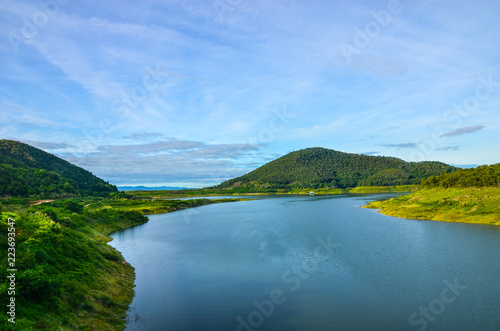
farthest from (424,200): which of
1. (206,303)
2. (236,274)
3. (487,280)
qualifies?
(206,303)

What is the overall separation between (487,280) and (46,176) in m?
153

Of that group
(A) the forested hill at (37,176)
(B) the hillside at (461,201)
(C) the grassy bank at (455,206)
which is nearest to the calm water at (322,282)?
(C) the grassy bank at (455,206)

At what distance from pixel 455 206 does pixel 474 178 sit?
14.7 meters

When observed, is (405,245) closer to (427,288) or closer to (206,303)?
(427,288)

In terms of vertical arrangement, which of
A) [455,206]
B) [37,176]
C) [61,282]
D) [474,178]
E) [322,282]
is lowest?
[322,282]

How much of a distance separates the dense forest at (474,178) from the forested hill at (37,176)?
144 m

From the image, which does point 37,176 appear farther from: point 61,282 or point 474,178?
point 474,178

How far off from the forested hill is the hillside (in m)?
127

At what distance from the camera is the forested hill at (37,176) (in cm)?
10106

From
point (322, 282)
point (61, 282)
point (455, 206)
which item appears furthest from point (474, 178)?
A: point (61, 282)

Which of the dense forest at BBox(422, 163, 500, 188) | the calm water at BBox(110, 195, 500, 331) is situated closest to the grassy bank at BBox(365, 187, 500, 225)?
the dense forest at BBox(422, 163, 500, 188)

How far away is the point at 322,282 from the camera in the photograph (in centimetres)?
3297

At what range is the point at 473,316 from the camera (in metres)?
23.7

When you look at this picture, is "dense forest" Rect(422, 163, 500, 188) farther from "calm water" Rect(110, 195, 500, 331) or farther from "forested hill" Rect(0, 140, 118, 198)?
"forested hill" Rect(0, 140, 118, 198)
